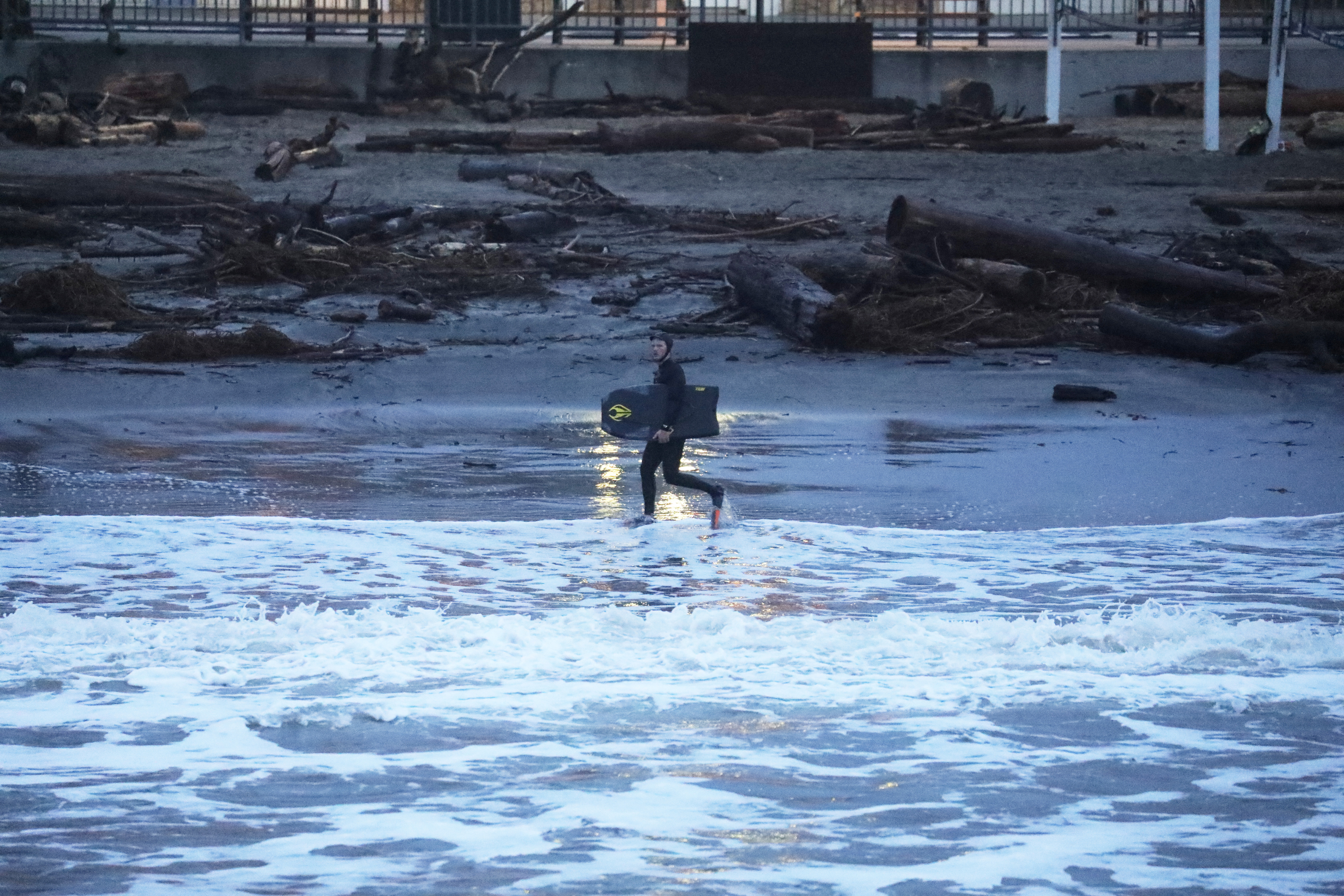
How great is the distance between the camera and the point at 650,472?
10266 mm

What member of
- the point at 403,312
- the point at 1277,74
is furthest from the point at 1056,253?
the point at 1277,74

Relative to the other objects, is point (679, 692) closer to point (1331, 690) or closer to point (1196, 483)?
point (1331, 690)

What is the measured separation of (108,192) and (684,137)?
27.3 feet

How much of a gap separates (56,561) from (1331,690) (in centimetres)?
663

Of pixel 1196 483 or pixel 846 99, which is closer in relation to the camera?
pixel 1196 483

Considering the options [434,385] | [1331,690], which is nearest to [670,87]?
[434,385]

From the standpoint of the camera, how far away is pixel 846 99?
28.2m

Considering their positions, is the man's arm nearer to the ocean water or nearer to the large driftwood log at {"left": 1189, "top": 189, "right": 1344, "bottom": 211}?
the ocean water

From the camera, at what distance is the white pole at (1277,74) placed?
23578 millimetres

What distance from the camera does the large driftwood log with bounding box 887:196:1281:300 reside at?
15.9 meters

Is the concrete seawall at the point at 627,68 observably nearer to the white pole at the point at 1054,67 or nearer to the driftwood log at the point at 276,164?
the white pole at the point at 1054,67

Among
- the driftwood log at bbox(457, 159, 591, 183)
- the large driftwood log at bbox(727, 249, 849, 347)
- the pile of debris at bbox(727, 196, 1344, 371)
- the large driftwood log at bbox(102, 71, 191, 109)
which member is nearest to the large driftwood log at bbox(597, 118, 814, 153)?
the driftwood log at bbox(457, 159, 591, 183)

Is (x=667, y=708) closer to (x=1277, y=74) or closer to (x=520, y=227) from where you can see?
(x=520, y=227)

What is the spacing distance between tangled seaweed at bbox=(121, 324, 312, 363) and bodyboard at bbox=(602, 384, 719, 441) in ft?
16.3
